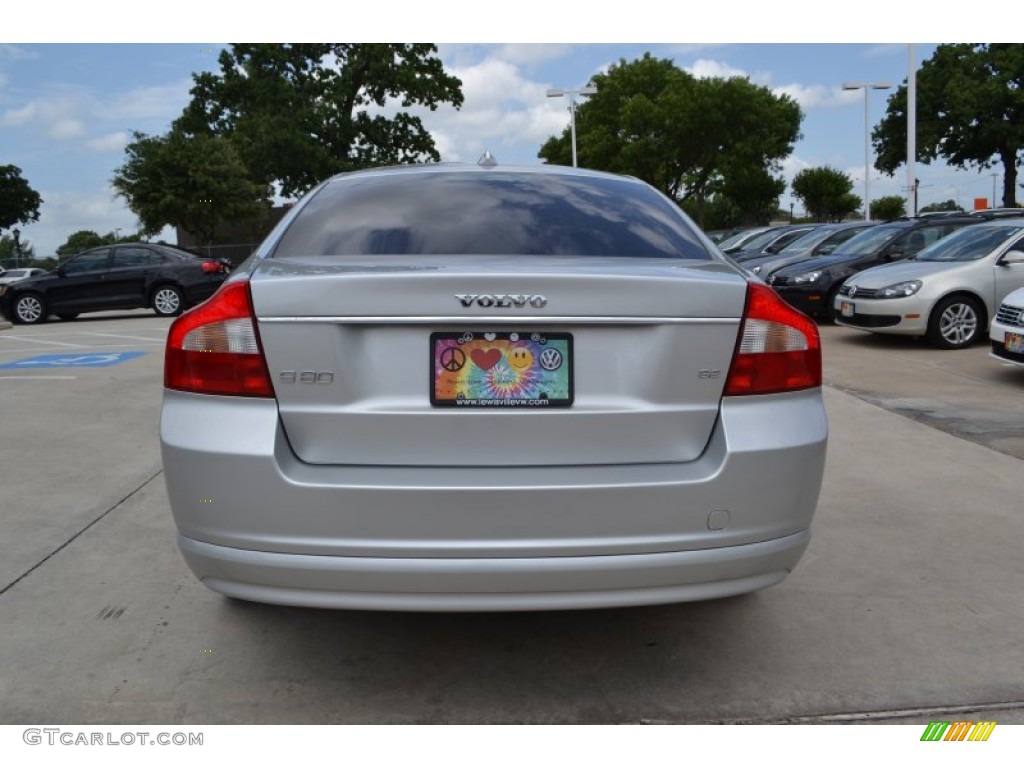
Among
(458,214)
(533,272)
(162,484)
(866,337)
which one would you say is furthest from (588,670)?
(866,337)

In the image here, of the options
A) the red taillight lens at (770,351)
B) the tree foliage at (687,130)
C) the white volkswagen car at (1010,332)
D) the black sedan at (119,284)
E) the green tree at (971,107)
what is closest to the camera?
the red taillight lens at (770,351)

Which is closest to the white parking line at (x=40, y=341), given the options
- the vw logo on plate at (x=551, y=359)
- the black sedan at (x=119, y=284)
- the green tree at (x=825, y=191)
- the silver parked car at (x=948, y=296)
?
the black sedan at (x=119, y=284)

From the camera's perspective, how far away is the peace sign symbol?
8.57 ft

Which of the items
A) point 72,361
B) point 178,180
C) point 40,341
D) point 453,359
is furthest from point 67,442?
point 178,180

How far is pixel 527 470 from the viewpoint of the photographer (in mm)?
2613

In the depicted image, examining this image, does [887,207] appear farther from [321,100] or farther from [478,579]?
[478,579]

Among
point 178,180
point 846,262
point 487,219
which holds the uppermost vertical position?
point 178,180

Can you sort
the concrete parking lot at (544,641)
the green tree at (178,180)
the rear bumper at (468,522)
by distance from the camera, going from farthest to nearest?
the green tree at (178,180)
the concrete parking lot at (544,641)
the rear bumper at (468,522)

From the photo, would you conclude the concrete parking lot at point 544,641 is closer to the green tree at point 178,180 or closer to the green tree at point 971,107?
the green tree at point 178,180

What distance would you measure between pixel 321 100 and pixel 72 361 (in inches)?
1387

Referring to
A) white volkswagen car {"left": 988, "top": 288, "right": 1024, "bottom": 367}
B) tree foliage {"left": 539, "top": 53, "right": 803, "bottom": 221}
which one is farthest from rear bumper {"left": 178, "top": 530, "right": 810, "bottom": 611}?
tree foliage {"left": 539, "top": 53, "right": 803, "bottom": 221}

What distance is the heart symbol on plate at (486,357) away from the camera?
103 inches

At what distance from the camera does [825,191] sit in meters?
74.6

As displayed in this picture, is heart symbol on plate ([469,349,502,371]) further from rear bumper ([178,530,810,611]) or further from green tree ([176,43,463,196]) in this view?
green tree ([176,43,463,196])
